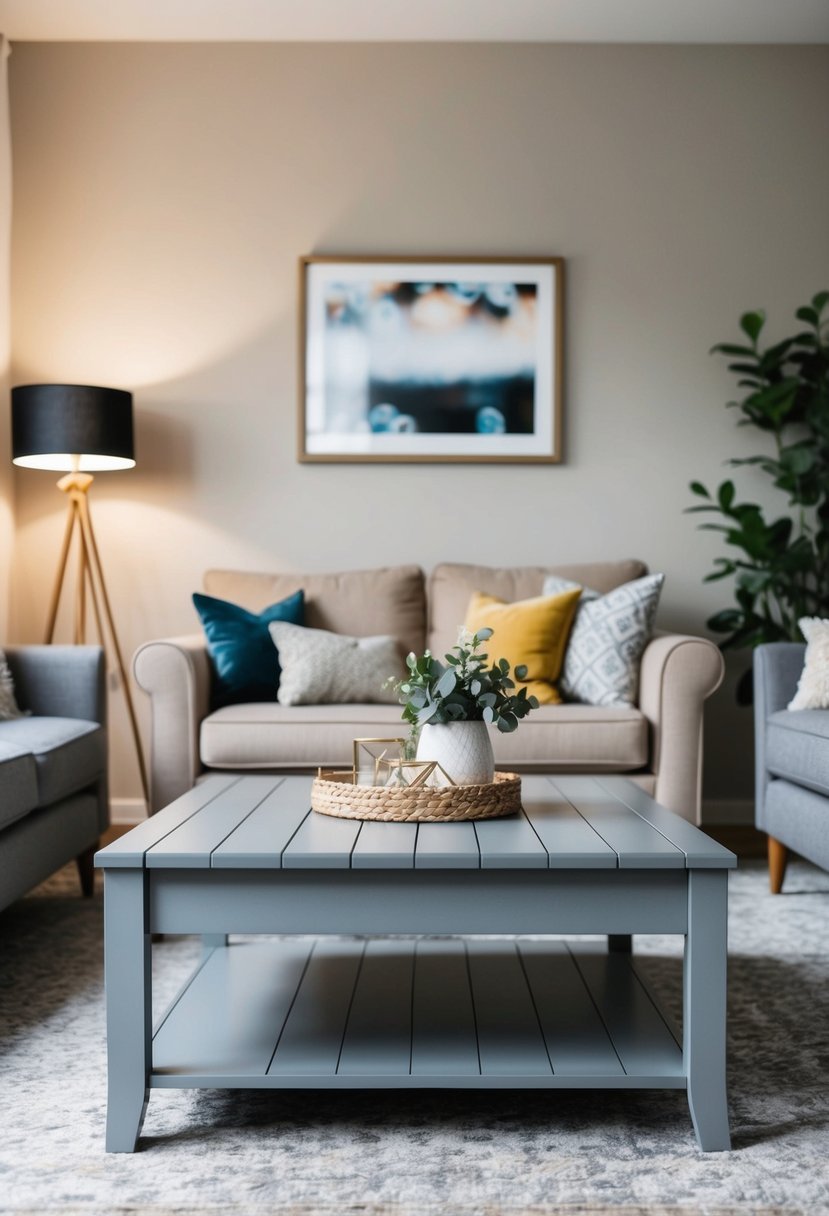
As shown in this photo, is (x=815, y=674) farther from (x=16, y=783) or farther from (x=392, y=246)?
(x=392, y=246)

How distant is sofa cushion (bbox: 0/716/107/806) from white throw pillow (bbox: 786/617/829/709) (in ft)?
6.29

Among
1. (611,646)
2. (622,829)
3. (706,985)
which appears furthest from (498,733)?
(706,985)

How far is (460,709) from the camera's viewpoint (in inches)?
74.6

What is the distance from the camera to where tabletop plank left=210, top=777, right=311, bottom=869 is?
5.17 feet

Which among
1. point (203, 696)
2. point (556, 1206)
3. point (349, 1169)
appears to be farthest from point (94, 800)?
point (556, 1206)

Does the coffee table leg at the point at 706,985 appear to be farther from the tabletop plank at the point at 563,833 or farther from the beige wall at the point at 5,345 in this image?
the beige wall at the point at 5,345

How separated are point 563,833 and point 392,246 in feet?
9.52

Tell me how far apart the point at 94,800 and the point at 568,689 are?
1437mm

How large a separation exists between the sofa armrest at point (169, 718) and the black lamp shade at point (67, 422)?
35.3 inches

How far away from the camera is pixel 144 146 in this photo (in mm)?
4070

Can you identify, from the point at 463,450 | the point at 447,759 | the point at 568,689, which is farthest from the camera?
the point at 463,450

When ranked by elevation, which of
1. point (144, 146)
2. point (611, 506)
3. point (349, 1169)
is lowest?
point (349, 1169)

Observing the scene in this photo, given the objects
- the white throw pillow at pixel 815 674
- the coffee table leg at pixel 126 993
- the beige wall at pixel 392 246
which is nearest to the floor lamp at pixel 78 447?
the beige wall at pixel 392 246

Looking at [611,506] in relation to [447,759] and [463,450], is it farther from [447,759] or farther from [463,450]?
[447,759]
